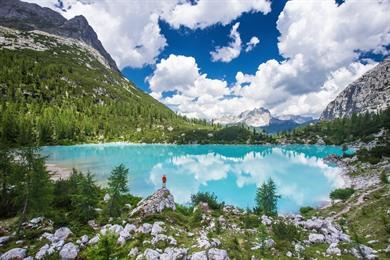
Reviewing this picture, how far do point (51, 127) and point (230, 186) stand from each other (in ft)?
392

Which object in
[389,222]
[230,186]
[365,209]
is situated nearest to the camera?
[389,222]

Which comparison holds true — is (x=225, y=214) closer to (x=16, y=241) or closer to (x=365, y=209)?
(x=365, y=209)

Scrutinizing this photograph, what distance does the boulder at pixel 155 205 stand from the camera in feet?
72.4

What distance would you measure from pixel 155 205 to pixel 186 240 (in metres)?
5.82

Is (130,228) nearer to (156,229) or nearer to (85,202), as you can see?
(156,229)

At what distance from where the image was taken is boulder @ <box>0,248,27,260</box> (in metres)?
14.5

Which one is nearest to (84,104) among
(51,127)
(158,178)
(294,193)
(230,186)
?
(51,127)

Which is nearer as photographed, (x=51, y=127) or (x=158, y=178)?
(x=158, y=178)

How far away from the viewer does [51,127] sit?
452 ft

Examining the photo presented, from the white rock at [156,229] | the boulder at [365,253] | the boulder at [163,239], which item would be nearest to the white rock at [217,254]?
the boulder at [163,239]

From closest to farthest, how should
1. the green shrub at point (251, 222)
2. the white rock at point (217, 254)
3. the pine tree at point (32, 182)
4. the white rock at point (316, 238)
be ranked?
1. the white rock at point (217, 254)
2. the white rock at point (316, 238)
3. the pine tree at point (32, 182)
4. the green shrub at point (251, 222)

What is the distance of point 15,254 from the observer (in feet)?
48.8

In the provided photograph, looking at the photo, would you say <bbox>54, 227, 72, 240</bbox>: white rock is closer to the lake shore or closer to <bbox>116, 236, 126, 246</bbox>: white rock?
<bbox>116, 236, 126, 246</bbox>: white rock

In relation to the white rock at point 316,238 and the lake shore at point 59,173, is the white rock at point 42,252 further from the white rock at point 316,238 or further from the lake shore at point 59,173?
the lake shore at point 59,173
